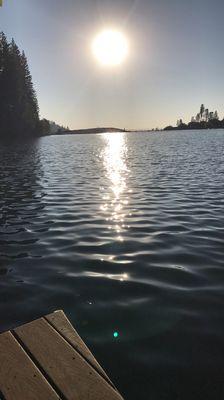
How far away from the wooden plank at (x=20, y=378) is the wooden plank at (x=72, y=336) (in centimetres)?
65

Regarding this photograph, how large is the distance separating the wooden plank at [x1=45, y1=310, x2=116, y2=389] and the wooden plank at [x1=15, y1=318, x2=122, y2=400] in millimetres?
69

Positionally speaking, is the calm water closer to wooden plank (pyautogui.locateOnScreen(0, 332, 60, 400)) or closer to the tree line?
wooden plank (pyautogui.locateOnScreen(0, 332, 60, 400))

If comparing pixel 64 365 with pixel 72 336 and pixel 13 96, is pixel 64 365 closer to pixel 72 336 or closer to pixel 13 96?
pixel 72 336

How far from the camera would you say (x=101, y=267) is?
9.95 meters

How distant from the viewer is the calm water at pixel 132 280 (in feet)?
19.3

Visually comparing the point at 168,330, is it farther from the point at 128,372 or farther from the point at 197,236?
the point at 197,236

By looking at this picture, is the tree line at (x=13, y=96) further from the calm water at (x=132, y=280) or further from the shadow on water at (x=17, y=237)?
the calm water at (x=132, y=280)

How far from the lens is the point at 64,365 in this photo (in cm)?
493

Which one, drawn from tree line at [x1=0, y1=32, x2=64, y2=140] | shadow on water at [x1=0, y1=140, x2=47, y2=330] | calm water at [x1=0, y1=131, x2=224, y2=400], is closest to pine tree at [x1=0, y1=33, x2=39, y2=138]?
tree line at [x1=0, y1=32, x2=64, y2=140]

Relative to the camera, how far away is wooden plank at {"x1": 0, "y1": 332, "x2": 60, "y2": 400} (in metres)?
4.45

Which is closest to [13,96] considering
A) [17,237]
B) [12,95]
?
[12,95]

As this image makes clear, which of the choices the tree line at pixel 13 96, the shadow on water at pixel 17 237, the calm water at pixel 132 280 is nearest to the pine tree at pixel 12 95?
the tree line at pixel 13 96

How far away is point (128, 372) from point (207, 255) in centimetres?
555

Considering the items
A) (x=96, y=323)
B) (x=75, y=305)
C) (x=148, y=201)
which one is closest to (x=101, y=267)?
(x=75, y=305)
